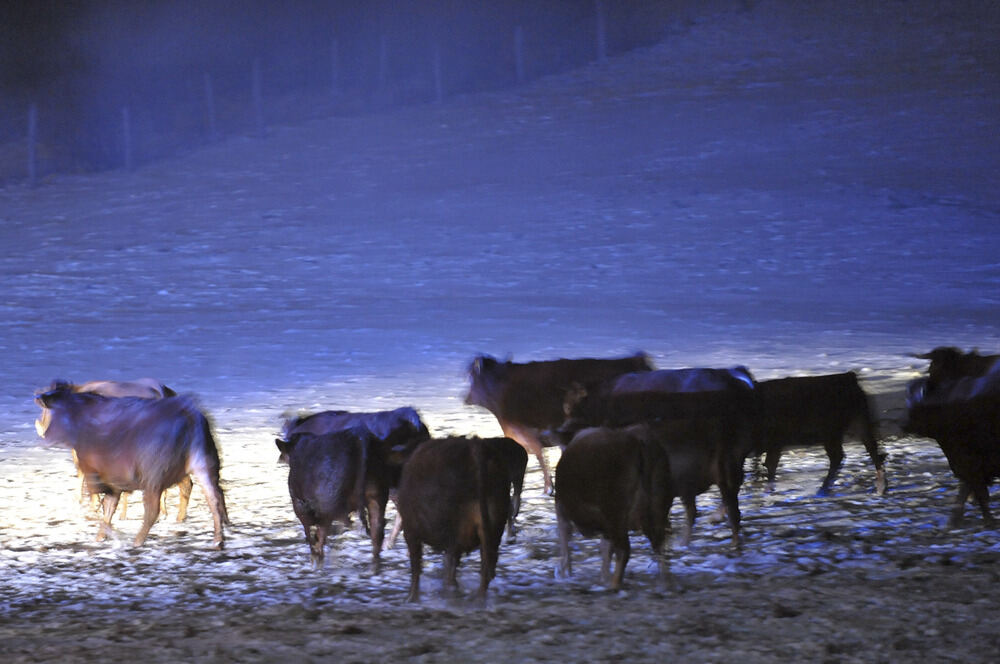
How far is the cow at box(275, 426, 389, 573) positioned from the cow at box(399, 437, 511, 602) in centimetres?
41

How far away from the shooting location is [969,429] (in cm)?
548

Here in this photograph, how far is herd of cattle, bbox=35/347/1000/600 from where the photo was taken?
4730 millimetres

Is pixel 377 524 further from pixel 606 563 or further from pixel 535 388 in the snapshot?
pixel 535 388

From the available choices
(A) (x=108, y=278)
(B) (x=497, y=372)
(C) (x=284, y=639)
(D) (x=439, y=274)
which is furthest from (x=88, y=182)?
(C) (x=284, y=639)

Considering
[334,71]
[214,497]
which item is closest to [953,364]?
[214,497]

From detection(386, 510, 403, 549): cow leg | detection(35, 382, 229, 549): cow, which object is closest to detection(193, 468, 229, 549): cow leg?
detection(35, 382, 229, 549): cow

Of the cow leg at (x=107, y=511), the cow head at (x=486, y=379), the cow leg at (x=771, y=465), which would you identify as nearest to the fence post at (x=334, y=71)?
the cow head at (x=486, y=379)

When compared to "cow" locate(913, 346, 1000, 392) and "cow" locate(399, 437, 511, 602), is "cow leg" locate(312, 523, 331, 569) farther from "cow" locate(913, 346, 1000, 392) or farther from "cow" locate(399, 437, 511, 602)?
"cow" locate(913, 346, 1000, 392)

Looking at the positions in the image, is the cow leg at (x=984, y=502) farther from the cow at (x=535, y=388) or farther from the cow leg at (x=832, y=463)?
the cow at (x=535, y=388)

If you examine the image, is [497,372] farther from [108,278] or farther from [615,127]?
[615,127]

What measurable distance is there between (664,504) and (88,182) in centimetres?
2632

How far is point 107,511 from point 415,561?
197 cm

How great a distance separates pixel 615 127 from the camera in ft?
92.8

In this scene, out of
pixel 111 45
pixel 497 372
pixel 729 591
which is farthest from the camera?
pixel 111 45
